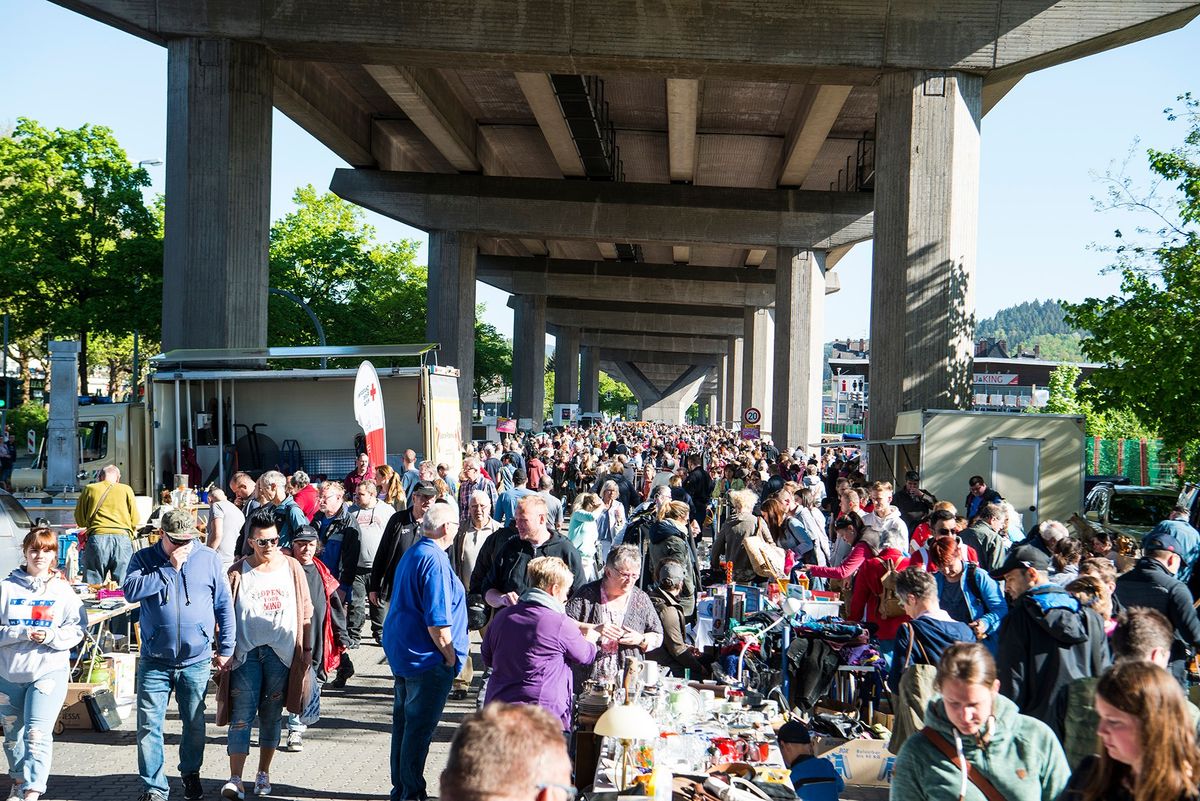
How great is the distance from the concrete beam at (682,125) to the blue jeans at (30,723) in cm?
2168

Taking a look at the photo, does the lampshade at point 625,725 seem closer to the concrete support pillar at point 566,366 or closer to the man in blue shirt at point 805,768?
the man in blue shirt at point 805,768

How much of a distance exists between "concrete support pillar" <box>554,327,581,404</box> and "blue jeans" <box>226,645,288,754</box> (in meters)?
69.7

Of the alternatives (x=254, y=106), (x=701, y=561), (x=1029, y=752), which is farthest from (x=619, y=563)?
(x=254, y=106)

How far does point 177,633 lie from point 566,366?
73.3 metres

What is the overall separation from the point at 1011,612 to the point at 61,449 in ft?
56.6

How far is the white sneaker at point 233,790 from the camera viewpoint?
7176 mm

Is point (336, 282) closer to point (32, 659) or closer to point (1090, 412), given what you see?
point (1090, 412)

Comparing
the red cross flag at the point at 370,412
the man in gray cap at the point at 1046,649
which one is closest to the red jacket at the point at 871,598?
the man in gray cap at the point at 1046,649

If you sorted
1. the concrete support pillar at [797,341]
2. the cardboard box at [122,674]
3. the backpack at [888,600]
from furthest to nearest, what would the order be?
the concrete support pillar at [797,341] < the cardboard box at [122,674] < the backpack at [888,600]

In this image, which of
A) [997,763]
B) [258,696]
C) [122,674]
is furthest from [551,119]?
[997,763]

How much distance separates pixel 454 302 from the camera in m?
42.2

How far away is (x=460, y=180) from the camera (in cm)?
3953

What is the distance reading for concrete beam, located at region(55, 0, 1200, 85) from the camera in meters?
21.7

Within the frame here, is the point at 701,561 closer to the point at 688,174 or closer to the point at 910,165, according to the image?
the point at 910,165
